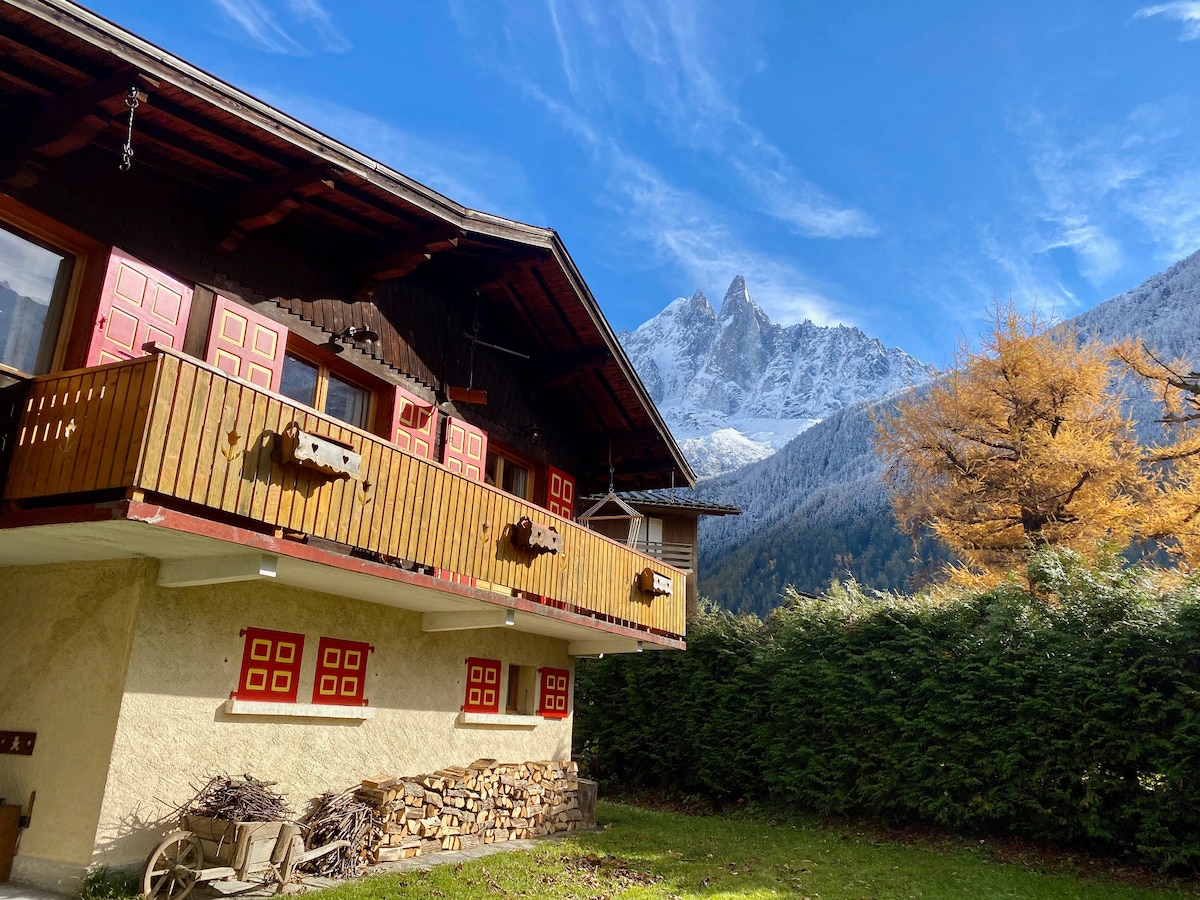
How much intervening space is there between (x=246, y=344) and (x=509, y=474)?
19.2 ft

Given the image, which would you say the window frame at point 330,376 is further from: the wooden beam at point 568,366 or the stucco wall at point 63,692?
the wooden beam at point 568,366

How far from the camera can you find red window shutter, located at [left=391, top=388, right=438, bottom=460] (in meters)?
10.9

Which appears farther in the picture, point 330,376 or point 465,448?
point 465,448

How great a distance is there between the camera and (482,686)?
40.1ft

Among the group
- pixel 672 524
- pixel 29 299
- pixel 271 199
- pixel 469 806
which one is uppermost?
pixel 672 524

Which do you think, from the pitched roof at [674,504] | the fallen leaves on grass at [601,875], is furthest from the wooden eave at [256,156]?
the pitched roof at [674,504]

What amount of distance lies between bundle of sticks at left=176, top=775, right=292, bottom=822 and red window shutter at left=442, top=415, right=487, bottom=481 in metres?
4.73

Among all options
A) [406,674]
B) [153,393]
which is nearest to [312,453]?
[153,393]

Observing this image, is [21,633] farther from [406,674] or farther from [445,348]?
[445,348]

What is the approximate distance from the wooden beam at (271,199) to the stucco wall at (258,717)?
12.4ft

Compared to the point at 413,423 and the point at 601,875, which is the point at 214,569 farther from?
the point at 601,875

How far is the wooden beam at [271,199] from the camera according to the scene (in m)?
8.84

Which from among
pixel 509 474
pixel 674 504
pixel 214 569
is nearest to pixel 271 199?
pixel 214 569

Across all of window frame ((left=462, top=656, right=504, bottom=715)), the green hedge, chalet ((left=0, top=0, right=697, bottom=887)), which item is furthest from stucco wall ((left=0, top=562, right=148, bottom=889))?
the green hedge
